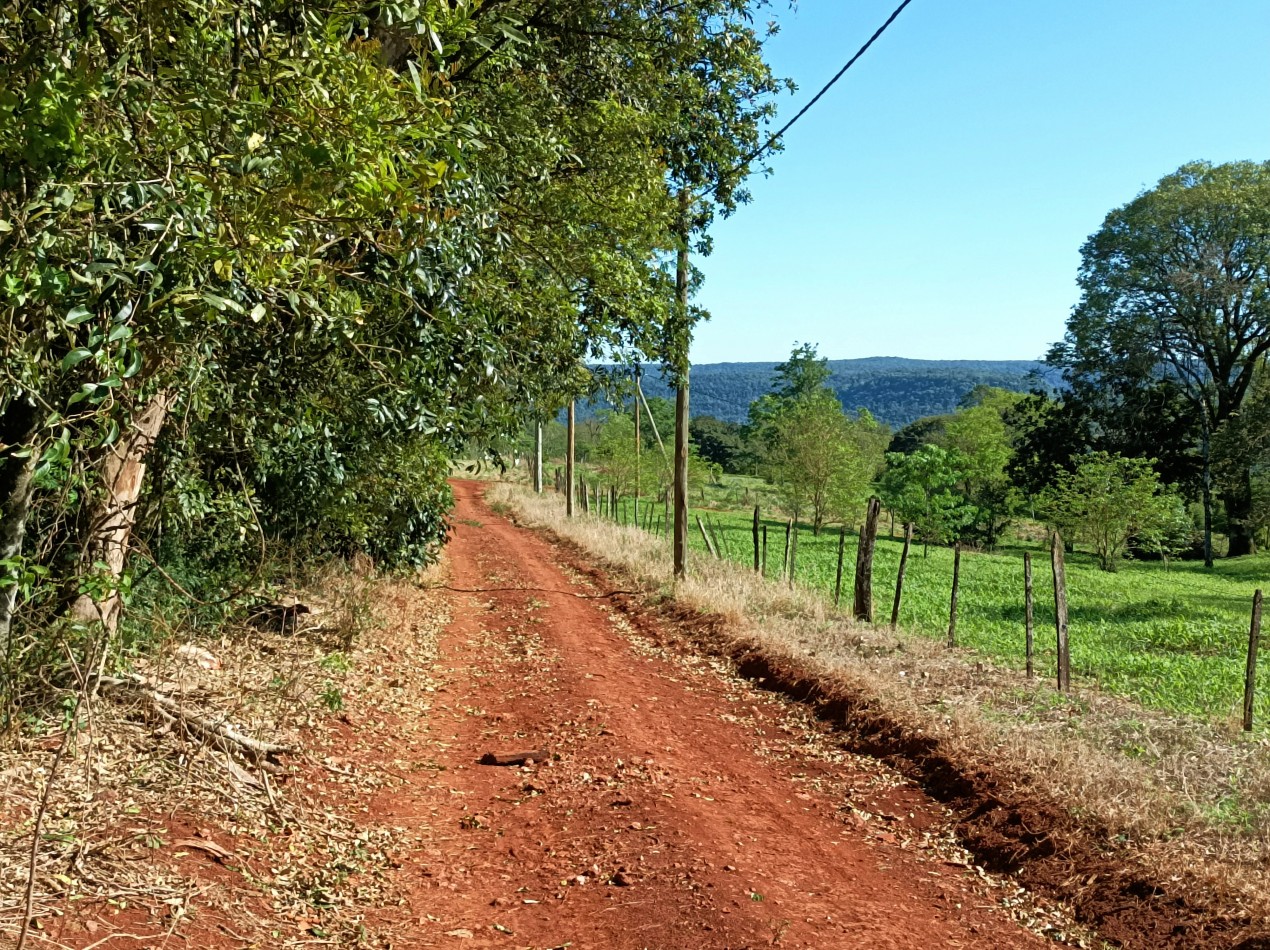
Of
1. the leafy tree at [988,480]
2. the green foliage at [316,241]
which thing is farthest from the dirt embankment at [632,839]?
the leafy tree at [988,480]

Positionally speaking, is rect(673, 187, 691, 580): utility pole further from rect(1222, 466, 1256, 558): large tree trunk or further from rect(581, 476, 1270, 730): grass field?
rect(1222, 466, 1256, 558): large tree trunk

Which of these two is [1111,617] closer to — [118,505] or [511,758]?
[511,758]

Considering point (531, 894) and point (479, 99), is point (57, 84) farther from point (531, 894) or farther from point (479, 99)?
point (479, 99)

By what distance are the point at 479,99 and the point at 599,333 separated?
281 centimetres

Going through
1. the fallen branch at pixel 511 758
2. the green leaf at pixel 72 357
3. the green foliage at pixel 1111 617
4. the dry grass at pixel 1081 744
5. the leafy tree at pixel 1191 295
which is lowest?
the green foliage at pixel 1111 617

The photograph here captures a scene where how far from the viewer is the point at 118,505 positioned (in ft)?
18.6

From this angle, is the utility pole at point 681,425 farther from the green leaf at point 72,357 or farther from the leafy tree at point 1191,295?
the leafy tree at point 1191,295

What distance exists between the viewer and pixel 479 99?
9.24m

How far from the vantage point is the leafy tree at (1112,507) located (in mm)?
31609

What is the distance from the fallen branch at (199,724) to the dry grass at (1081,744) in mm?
5124

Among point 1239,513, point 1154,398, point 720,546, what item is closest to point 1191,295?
point 1154,398

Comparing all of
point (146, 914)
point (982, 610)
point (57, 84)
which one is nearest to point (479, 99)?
point (57, 84)

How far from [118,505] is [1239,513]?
1857 inches

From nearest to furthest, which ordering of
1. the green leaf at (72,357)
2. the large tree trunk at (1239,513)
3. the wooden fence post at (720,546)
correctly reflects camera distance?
the green leaf at (72,357)
the wooden fence post at (720,546)
the large tree trunk at (1239,513)
